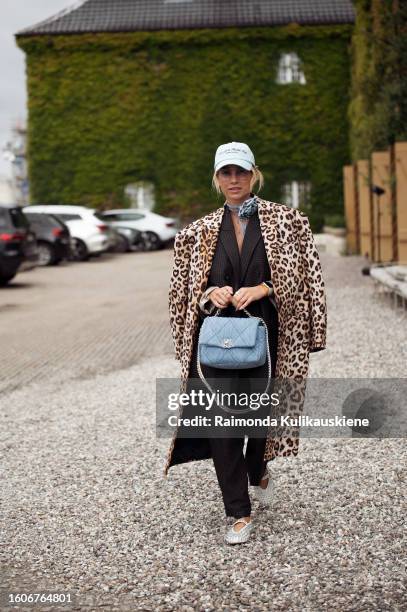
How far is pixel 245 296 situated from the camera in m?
4.14

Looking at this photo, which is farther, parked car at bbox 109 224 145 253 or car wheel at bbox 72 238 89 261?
parked car at bbox 109 224 145 253

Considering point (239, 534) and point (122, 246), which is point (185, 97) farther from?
point (239, 534)

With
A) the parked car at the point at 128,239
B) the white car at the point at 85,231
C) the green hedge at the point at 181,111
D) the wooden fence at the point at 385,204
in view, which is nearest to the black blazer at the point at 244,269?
the wooden fence at the point at 385,204

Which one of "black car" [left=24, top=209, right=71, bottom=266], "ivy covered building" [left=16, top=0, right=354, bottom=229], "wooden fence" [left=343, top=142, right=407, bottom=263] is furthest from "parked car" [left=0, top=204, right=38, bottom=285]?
"ivy covered building" [left=16, top=0, right=354, bottom=229]

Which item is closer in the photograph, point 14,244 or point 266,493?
point 266,493

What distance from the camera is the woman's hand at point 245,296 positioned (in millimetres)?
4130

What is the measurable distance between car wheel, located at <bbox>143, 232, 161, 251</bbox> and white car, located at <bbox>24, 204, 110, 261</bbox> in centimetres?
388

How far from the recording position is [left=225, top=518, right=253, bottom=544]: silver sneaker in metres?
4.21

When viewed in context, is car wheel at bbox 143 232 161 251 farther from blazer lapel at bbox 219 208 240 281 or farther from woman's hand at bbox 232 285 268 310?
woman's hand at bbox 232 285 268 310

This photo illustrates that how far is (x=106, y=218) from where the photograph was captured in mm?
31797

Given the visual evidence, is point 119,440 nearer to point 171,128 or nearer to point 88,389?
point 88,389

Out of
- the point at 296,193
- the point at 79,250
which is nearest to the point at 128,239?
the point at 79,250

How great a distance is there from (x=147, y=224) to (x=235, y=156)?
27.6 metres

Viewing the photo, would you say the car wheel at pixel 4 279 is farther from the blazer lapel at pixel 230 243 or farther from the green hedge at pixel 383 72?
the blazer lapel at pixel 230 243
